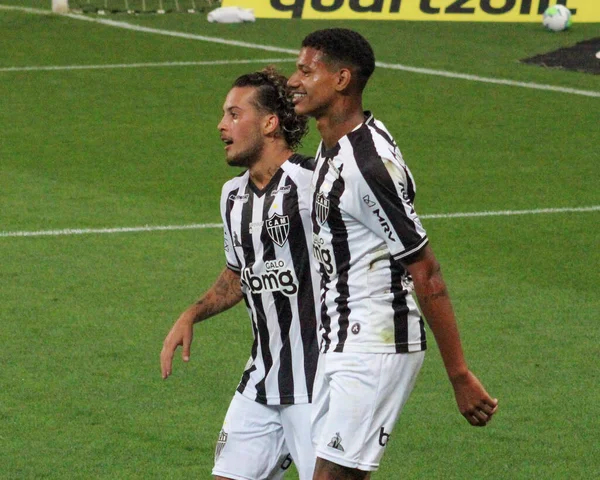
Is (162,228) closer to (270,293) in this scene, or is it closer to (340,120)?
(270,293)

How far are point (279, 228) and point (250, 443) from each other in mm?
756

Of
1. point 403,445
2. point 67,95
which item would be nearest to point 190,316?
point 403,445

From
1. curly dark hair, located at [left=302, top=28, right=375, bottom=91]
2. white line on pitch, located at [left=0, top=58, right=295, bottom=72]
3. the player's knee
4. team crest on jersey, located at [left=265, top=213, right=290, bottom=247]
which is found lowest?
white line on pitch, located at [left=0, top=58, right=295, bottom=72]

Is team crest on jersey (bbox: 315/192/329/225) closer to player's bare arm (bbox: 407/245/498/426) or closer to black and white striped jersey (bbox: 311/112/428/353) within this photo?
black and white striped jersey (bbox: 311/112/428/353)

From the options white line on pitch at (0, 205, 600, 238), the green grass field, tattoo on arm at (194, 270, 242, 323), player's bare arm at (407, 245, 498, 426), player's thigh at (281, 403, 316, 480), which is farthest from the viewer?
white line on pitch at (0, 205, 600, 238)

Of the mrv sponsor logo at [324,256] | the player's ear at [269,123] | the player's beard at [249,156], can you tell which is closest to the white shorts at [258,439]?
the mrv sponsor logo at [324,256]

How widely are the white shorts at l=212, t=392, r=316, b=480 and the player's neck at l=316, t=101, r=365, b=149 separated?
95 cm

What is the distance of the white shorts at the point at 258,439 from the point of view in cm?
496

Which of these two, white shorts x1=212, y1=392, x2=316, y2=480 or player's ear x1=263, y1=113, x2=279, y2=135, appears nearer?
white shorts x1=212, y1=392, x2=316, y2=480

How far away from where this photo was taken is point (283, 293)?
499 centimetres

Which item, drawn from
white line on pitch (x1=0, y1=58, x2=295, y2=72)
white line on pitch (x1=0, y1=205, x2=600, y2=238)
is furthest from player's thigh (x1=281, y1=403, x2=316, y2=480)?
white line on pitch (x1=0, y1=58, x2=295, y2=72)

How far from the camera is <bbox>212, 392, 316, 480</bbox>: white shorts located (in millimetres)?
4965

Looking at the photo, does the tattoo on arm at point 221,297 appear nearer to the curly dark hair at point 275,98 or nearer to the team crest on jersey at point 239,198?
the team crest on jersey at point 239,198

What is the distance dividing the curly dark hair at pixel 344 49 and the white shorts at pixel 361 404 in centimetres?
90
